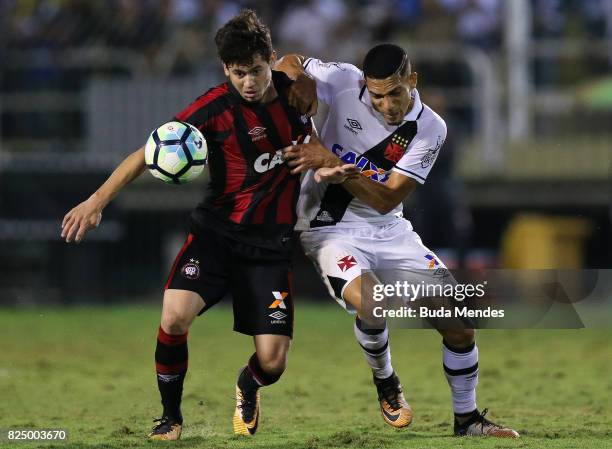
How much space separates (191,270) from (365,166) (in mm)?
1265

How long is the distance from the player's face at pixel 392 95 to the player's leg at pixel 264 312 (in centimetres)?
106

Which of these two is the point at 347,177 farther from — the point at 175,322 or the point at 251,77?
the point at 175,322

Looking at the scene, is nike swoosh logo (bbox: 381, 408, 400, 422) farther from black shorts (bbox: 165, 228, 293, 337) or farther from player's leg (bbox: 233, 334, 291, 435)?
black shorts (bbox: 165, 228, 293, 337)

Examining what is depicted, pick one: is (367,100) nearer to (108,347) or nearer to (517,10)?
(108,347)

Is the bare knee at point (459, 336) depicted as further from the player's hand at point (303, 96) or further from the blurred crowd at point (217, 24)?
the blurred crowd at point (217, 24)

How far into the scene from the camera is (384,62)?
284 inches

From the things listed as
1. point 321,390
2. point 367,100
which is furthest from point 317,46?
point 367,100

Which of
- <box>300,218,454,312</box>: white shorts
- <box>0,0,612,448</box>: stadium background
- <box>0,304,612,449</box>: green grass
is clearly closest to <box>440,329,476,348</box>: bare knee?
<box>300,218,454,312</box>: white shorts

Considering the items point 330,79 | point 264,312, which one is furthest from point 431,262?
point 330,79

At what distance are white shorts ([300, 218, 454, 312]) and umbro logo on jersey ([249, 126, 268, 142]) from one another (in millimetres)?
844

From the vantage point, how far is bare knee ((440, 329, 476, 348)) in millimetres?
7359

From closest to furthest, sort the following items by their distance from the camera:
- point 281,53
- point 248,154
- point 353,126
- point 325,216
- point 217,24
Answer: point 248,154 → point 353,126 → point 325,216 → point 281,53 → point 217,24

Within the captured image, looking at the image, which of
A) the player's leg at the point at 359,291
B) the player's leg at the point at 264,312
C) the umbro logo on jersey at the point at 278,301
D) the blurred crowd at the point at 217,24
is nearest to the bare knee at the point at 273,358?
the player's leg at the point at 264,312

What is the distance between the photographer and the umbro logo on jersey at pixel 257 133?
7145mm
